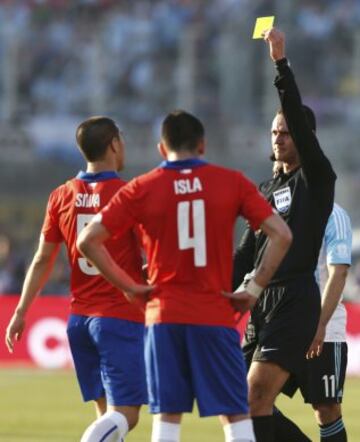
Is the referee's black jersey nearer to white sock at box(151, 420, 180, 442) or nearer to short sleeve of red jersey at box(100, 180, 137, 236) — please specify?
short sleeve of red jersey at box(100, 180, 137, 236)

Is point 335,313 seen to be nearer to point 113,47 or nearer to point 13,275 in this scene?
point 13,275

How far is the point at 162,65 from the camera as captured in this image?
28594 millimetres

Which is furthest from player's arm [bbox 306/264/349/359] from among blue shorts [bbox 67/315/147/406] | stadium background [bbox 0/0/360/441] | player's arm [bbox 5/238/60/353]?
stadium background [bbox 0/0/360/441]

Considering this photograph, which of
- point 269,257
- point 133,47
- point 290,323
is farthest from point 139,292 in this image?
point 133,47

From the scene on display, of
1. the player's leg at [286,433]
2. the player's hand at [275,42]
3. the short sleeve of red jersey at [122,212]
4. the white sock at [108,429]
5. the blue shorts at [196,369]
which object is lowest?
the player's leg at [286,433]

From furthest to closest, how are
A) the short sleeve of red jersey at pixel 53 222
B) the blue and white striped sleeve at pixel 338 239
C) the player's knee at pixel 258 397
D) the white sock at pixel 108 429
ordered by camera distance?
the blue and white striped sleeve at pixel 338 239, the short sleeve of red jersey at pixel 53 222, the player's knee at pixel 258 397, the white sock at pixel 108 429

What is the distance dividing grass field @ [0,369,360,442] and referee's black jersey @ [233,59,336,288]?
12.9 ft

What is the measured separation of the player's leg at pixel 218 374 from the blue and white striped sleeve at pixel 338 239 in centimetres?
155

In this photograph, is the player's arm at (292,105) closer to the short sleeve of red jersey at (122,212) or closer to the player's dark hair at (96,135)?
the player's dark hair at (96,135)

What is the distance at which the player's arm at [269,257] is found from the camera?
6352 mm

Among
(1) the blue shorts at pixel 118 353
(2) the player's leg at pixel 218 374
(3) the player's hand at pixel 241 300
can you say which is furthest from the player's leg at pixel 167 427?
(1) the blue shorts at pixel 118 353

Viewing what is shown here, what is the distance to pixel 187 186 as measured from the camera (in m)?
6.32

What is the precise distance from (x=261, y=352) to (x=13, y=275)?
617 inches

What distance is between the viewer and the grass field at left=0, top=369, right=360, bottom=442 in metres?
11.6
